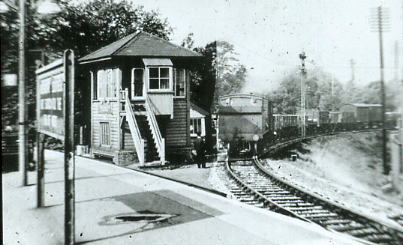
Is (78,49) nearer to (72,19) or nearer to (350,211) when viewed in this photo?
(72,19)

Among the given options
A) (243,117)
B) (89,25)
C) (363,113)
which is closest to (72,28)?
(89,25)

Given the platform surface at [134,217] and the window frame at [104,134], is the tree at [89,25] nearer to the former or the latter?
the window frame at [104,134]

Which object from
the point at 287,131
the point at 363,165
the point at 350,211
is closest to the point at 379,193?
the point at 363,165

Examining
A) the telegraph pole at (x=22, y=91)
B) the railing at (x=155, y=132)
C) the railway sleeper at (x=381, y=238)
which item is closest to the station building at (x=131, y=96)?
the railing at (x=155, y=132)

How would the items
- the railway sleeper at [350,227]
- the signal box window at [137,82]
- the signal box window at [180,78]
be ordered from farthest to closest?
the railway sleeper at [350,227], the signal box window at [180,78], the signal box window at [137,82]

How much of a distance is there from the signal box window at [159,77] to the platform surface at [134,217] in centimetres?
112

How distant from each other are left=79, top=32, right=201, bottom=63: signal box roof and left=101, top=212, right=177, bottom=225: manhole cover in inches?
79.0

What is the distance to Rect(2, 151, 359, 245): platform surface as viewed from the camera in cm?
421

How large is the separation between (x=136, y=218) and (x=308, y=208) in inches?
155

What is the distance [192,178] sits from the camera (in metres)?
8.46

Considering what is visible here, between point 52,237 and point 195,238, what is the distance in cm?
159

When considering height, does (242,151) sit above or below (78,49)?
below

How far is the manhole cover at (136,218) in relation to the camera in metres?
4.68

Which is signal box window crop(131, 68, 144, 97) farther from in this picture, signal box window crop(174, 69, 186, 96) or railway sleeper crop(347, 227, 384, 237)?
railway sleeper crop(347, 227, 384, 237)
